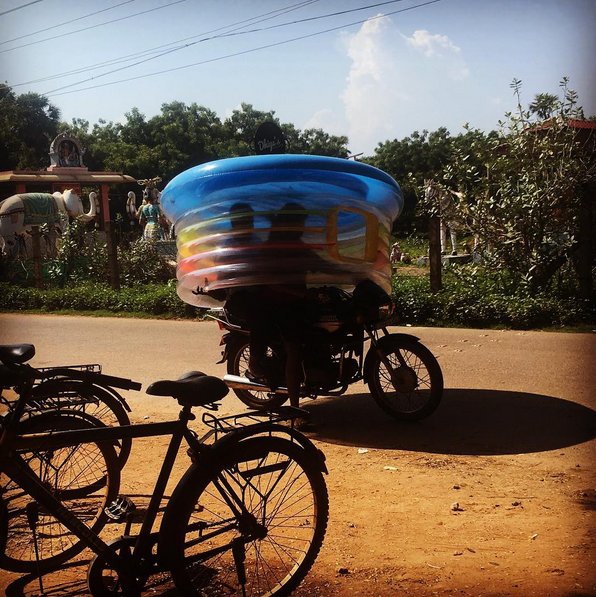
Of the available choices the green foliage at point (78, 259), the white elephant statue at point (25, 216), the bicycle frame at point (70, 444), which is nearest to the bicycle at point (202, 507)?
the bicycle frame at point (70, 444)

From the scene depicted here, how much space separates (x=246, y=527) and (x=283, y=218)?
2851 mm

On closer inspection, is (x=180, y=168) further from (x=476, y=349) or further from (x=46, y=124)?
(x=476, y=349)

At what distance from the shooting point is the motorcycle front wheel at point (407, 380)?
5402mm

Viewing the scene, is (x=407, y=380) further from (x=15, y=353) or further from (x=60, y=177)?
(x=60, y=177)

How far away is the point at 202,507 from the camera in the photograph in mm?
3021

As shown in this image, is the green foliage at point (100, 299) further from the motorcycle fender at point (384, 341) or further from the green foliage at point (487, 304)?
the motorcycle fender at point (384, 341)

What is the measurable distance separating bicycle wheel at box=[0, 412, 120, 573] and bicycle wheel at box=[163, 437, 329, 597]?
553 millimetres

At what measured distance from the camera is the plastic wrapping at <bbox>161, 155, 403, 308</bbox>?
5.24 m

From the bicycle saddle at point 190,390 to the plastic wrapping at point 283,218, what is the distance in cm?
261

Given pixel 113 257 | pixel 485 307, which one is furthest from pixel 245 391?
pixel 113 257

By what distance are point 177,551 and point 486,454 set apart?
8.95ft

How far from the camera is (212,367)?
7715mm

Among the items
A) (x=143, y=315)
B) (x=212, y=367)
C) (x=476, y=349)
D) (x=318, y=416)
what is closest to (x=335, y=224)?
(x=318, y=416)

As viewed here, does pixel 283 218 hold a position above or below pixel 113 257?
below
